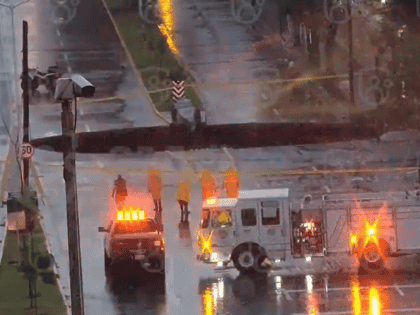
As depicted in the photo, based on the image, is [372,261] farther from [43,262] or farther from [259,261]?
[43,262]

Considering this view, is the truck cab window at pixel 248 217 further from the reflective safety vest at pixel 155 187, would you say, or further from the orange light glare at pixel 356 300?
the reflective safety vest at pixel 155 187

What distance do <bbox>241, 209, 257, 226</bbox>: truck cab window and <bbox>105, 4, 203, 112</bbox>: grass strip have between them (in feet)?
85.6

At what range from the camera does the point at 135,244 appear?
105 feet

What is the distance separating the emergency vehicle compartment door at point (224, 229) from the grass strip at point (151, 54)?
2606cm

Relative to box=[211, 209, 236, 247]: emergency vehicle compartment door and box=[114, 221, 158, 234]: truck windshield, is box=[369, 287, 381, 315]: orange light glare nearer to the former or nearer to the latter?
box=[211, 209, 236, 247]: emergency vehicle compartment door

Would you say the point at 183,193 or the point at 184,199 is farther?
the point at 183,193

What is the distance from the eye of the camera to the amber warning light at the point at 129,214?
33.3 metres

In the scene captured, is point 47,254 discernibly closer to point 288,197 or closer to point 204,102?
point 288,197

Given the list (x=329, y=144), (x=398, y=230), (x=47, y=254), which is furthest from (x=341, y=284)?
(x=329, y=144)

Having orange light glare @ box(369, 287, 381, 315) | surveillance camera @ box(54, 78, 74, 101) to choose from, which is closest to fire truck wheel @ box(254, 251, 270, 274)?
orange light glare @ box(369, 287, 381, 315)

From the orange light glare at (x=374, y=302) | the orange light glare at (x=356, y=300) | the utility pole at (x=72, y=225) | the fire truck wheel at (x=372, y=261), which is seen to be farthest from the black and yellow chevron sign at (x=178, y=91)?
the utility pole at (x=72, y=225)

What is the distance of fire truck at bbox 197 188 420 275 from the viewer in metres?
32.1

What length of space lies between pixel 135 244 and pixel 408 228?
7667 mm

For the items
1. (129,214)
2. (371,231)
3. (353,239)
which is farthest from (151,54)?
(371,231)
